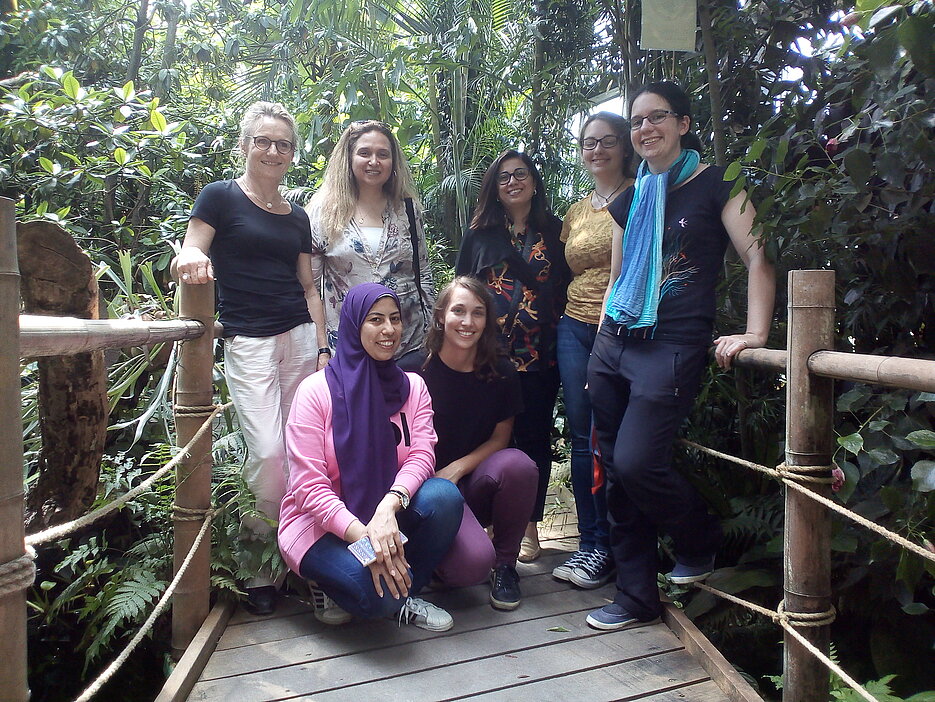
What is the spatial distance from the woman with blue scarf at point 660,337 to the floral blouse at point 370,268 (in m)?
0.85

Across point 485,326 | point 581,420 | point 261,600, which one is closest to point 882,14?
point 485,326

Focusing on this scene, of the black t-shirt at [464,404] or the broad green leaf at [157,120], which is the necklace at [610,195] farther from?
the broad green leaf at [157,120]

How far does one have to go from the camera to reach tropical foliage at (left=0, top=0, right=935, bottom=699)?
2.03 metres

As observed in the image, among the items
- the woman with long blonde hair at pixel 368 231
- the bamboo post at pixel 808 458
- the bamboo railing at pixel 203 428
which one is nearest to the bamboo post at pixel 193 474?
the bamboo railing at pixel 203 428

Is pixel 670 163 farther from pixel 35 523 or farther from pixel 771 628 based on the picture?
pixel 35 523

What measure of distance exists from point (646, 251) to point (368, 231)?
1151 mm

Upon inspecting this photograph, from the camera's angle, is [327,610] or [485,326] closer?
[327,610]

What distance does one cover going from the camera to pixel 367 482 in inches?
92.6

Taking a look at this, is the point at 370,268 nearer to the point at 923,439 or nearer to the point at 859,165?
the point at 859,165

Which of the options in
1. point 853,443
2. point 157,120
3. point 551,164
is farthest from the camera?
point 551,164

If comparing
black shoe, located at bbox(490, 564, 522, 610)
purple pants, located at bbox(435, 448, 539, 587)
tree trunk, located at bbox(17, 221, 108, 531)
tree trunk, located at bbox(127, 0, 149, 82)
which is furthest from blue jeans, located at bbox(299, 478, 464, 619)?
tree trunk, located at bbox(127, 0, 149, 82)

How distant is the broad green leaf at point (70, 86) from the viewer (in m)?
3.77

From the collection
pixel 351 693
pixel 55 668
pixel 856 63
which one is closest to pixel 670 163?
pixel 856 63

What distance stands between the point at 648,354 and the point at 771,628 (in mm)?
1408
